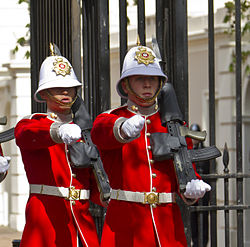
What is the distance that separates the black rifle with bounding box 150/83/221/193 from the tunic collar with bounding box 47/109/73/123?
2.55ft

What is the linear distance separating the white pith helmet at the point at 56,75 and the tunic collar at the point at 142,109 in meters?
0.57

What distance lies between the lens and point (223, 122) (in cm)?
1551

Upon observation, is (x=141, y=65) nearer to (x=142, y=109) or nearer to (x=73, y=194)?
(x=142, y=109)

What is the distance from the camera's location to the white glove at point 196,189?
246 inches

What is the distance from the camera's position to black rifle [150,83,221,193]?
6453 mm

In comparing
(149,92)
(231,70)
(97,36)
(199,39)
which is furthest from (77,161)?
(199,39)

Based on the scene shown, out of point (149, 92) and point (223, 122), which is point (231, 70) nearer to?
point (223, 122)

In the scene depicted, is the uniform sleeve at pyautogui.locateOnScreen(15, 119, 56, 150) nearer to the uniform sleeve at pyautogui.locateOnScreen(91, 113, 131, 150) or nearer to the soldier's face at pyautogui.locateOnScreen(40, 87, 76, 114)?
the soldier's face at pyautogui.locateOnScreen(40, 87, 76, 114)

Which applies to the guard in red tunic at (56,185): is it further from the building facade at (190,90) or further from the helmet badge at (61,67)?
the building facade at (190,90)

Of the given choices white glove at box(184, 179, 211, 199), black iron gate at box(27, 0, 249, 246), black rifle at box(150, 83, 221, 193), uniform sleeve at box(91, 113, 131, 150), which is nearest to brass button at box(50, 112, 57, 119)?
uniform sleeve at box(91, 113, 131, 150)

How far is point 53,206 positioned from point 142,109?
37.6 inches

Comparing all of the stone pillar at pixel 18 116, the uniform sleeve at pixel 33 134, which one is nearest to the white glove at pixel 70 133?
the uniform sleeve at pixel 33 134

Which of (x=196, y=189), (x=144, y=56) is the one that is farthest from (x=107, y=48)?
Result: (x=196, y=189)

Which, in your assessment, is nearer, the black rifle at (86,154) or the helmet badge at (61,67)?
the black rifle at (86,154)
